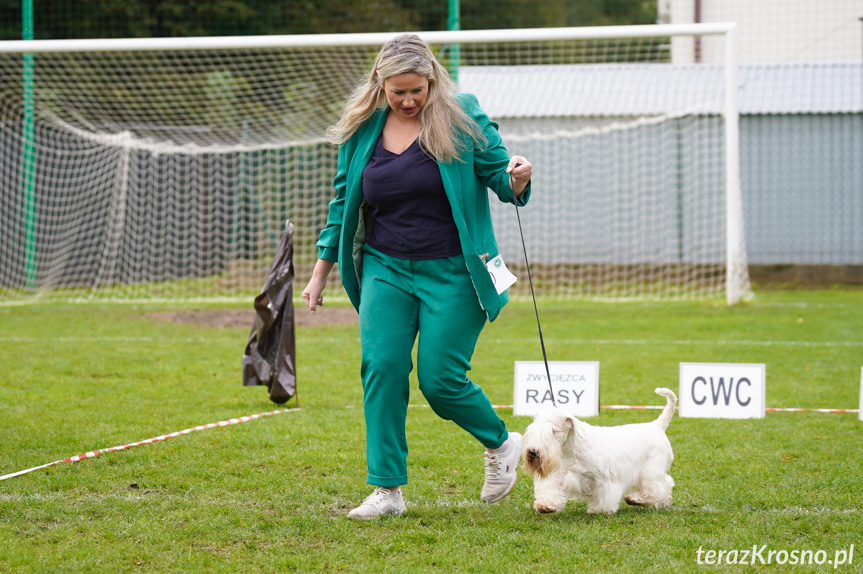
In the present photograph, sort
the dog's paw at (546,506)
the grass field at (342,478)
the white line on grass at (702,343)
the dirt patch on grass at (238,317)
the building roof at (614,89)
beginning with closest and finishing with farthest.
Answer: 1. the grass field at (342,478)
2. the dog's paw at (546,506)
3. the white line on grass at (702,343)
4. the dirt patch on grass at (238,317)
5. the building roof at (614,89)

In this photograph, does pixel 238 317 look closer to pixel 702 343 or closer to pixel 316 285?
pixel 702 343

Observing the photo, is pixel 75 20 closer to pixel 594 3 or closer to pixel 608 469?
pixel 594 3

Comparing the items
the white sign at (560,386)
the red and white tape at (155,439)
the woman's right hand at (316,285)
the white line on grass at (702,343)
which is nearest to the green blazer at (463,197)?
the woman's right hand at (316,285)

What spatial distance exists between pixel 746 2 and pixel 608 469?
17.7m

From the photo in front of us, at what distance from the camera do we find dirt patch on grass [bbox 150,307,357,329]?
11016 millimetres

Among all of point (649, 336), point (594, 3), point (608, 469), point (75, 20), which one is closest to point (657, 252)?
point (649, 336)

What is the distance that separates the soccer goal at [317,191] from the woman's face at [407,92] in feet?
36.0

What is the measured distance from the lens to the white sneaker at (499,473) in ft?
12.6

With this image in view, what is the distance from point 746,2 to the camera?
Result: 747 inches

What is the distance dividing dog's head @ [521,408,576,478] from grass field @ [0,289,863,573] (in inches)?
10.0

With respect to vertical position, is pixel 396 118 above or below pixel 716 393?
above

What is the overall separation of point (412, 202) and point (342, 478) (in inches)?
58.7

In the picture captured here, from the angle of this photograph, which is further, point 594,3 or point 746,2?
point 594,3

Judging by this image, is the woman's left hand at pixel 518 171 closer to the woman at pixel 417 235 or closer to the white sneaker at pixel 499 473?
the woman at pixel 417 235
